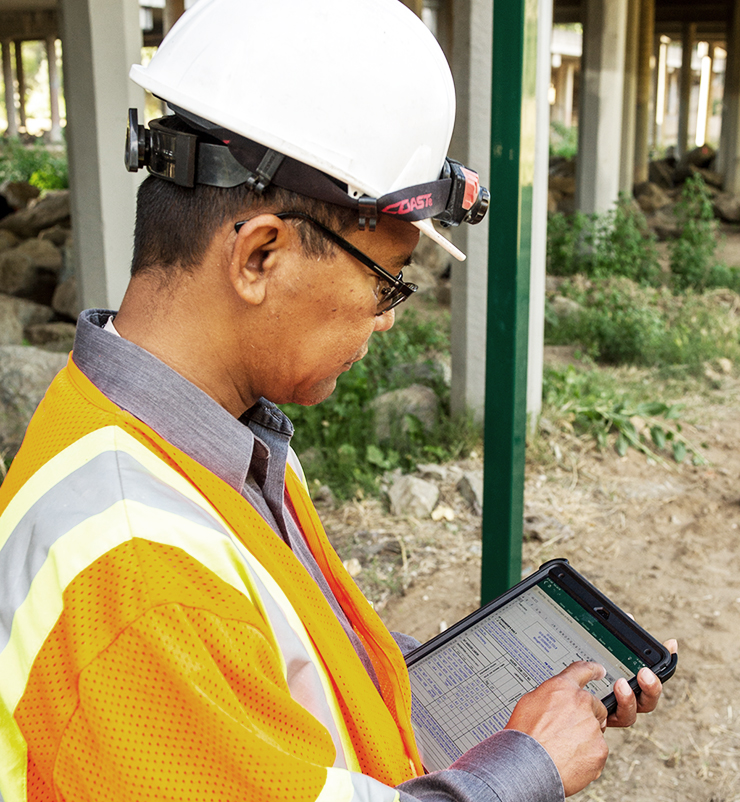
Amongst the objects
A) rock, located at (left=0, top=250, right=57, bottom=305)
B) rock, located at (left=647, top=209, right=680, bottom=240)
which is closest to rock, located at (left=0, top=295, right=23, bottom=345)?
rock, located at (left=0, top=250, right=57, bottom=305)

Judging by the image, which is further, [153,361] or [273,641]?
[153,361]

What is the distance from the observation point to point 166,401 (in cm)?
115

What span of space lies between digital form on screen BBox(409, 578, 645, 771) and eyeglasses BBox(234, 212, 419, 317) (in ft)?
2.26

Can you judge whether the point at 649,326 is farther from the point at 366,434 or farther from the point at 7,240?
the point at 7,240

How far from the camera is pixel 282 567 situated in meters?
1.13

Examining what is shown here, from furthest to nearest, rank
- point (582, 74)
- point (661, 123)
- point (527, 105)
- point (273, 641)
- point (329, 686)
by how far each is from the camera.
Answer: point (661, 123) < point (582, 74) < point (527, 105) < point (329, 686) < point (273, 641)

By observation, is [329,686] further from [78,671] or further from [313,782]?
[78,671]

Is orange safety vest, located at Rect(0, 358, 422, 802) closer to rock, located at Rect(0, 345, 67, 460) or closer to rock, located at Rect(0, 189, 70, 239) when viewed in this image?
rock, located at Rect(0, 345, 67, 460)

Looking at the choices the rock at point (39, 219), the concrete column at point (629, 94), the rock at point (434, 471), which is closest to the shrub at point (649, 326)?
the rock at point (434, 471)

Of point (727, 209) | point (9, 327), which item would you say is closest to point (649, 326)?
point (9, 327)

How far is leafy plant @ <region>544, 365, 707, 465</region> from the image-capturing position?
5.50m

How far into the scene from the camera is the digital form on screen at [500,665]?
1.55 meters

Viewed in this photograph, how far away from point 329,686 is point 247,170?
700 millimetres

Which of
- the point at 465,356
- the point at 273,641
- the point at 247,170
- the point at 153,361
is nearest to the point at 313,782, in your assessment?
the point at 273,641
